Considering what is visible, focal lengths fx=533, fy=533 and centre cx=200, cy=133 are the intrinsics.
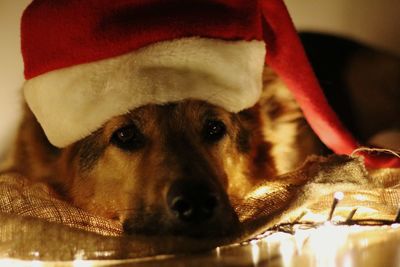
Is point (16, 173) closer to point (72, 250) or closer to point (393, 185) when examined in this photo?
point (72, 250)

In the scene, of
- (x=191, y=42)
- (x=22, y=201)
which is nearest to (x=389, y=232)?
(x=191, y=42)

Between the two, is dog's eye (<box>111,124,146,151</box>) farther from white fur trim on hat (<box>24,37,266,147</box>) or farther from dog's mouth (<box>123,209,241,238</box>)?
dog's mouth (<box>123,209,241,238</box>)

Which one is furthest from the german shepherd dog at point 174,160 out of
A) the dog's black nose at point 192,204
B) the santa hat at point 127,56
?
the santa hat at point 127,56

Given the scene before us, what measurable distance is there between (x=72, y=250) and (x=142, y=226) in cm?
26

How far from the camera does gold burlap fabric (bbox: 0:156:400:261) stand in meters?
1.13

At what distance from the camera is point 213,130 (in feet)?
5.49

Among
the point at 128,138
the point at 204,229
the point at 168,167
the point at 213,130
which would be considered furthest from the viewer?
the point at 213,130

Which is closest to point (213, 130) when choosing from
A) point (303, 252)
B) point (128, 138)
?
point (128, 138)

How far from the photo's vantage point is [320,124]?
5.78 feet

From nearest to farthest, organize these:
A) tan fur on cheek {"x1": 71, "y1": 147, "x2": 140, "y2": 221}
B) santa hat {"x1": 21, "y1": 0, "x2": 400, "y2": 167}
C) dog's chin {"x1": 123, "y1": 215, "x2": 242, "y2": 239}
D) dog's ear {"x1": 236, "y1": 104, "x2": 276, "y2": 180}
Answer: dog's chin {"x1": 123, "y1": 215, "x2": 242, "y2": 239}
santa hat {"x1": 21, "y1": 0, "x2": 400, "y2": 167}
tan fur on cheek {"x1": 71, "y1": 147, "x2": 140, "y2": 221}
dog's ear {"x1": 236, "y1": 104, "x2": 276, "y2": 180}

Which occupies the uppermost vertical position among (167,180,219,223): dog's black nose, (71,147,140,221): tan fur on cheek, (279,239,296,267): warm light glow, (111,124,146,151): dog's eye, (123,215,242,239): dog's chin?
(111,124,146,151): dog's eye

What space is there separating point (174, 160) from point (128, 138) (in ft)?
0.81

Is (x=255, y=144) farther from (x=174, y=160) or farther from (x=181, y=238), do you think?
(x=181, y=238)

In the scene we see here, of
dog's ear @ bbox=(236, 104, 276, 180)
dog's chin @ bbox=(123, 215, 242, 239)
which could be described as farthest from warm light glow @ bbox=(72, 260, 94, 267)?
dog's ear @ bbox=(236, 104, 276, 180)
